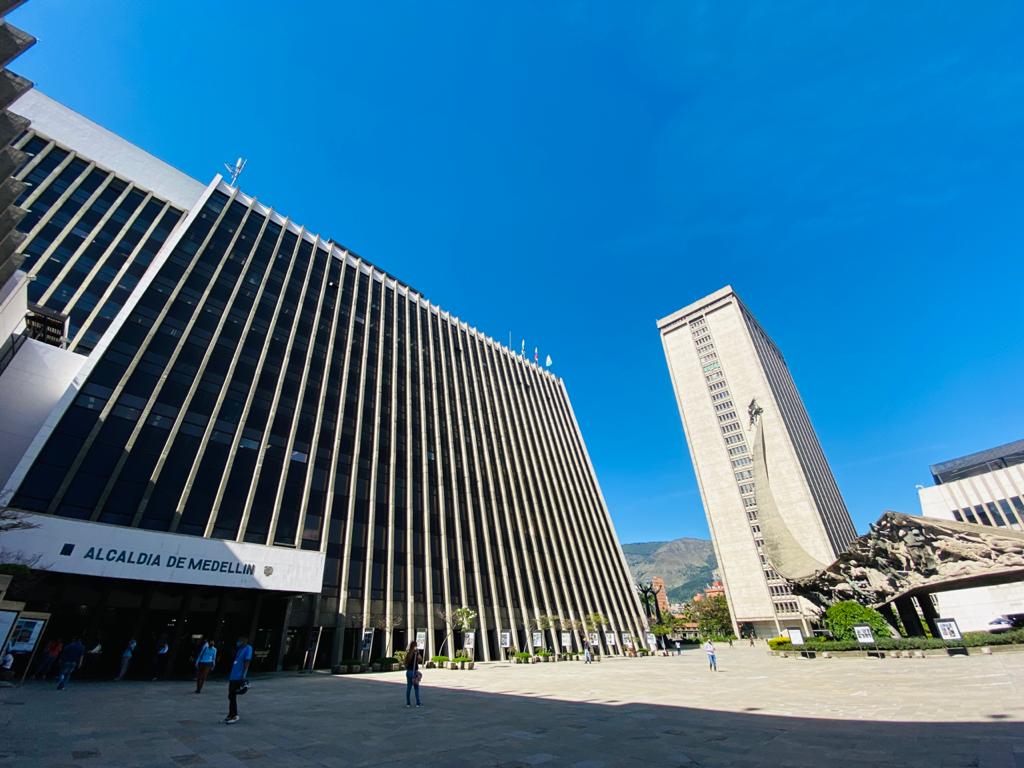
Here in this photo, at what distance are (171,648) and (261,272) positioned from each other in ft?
112

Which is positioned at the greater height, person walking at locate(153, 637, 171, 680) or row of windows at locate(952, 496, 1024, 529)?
row of windows at locate(952, 496, 1024, 529)

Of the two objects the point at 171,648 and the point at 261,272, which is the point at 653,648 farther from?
the point at 261,272

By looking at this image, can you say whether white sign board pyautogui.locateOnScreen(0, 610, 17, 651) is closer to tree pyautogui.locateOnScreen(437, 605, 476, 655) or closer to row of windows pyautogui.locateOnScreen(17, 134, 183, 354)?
row of windows pyautogui.locateOnScreen(17, 134, 183, 354)

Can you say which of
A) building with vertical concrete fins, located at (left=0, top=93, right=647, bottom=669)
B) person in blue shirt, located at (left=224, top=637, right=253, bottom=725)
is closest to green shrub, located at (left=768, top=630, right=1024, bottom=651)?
building with vertical concrete fins, located at (left=0, top=93, right=647, bottom=669)

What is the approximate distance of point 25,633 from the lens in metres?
17.0

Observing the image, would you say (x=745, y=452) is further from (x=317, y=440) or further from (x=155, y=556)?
(x=155, y=556)

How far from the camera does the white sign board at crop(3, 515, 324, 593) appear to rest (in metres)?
21.5

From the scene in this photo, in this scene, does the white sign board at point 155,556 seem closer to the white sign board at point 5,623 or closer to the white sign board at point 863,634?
the white sign board at point 5,623

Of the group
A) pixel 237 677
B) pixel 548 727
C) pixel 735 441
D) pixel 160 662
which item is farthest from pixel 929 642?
pixel 735 441

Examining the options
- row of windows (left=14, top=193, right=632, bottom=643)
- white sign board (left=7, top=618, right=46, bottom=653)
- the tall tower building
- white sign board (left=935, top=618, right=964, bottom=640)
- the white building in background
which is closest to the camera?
white sign board (left=7, top=618, right=46, bottom=653)

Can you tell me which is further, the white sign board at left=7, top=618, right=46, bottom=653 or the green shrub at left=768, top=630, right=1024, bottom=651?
the green shrub at left=768, top=630, right=1024, bottom=651

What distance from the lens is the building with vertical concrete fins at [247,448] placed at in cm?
2686

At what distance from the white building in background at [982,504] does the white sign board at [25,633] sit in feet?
299

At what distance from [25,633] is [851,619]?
148ft
